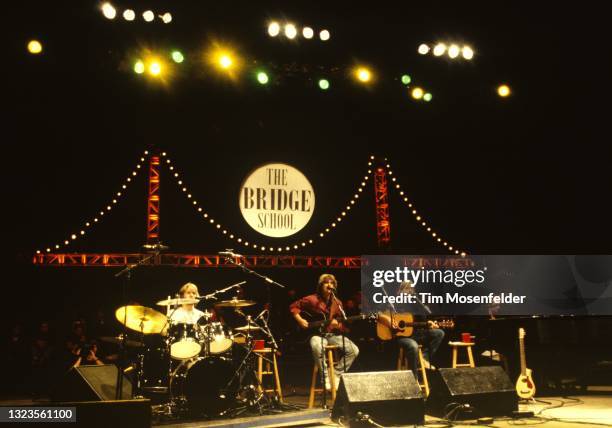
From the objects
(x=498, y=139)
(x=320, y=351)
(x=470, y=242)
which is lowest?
(x=320, y=351)

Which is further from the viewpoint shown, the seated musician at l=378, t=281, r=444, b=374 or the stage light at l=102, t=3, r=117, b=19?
the stage light at l=102, t=3, r=117, b=19

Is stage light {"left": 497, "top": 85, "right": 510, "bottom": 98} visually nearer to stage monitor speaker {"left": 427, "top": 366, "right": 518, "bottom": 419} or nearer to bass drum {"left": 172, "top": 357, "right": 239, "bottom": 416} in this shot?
stage monitor speaker {"left": 427, "top": 366, "right": 518, "bottom": 419}

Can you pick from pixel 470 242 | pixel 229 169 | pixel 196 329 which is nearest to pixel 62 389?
pixel 196 329

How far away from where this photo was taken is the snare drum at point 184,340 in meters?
5.93

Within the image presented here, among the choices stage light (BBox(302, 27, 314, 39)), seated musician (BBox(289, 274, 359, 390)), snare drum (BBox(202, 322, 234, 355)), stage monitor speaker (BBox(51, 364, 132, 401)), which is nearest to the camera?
stage monitor speaker (BBox(51, 364, 132, 401))

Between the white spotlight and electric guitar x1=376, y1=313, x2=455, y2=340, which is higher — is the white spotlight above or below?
above

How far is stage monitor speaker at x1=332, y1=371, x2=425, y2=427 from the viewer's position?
5012mm

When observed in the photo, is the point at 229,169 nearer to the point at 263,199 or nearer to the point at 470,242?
the point at 263,199

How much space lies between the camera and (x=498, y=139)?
13.1m

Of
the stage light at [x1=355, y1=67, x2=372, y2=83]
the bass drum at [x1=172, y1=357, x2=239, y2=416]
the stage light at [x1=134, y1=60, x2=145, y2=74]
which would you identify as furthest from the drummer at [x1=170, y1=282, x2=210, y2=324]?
the stage light at [x1=355, y1=67, x2=372, y2=83]

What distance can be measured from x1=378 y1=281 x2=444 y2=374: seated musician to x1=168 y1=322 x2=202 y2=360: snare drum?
2.37 m

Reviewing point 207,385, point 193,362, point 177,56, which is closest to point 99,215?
point 177,56

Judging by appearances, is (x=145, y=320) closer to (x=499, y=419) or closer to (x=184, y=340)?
(x=184, y=340)

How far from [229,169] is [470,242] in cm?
586
